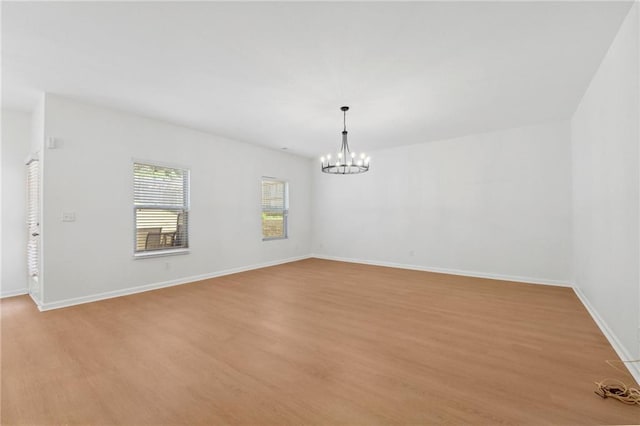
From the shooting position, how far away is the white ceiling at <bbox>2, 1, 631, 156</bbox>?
212 centimetres

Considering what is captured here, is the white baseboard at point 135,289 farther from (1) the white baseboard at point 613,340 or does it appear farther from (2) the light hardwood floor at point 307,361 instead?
(1) the white baseboard at point 613,340

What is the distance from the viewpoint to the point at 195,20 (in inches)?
85.9

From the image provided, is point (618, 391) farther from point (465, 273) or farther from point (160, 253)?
point (160, 253)

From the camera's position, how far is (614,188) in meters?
2.48

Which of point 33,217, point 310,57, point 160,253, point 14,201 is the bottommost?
point 160,253

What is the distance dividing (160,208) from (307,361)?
12.4 ft

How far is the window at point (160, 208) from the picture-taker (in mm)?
4367

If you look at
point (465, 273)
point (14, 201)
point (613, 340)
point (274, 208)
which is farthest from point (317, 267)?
point (14, 201)

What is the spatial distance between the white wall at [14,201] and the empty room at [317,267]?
0.10 ft

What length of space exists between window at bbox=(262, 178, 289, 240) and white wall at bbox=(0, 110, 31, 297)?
3.95 metres

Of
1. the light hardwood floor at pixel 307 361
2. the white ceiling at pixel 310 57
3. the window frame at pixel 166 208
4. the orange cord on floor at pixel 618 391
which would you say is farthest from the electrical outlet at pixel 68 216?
the orange cord on floor at pixel 618 391

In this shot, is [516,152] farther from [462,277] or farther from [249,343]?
[249,343]

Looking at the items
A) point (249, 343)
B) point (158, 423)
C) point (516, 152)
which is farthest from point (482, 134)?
point (158, 423)

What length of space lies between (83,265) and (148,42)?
123 inches
